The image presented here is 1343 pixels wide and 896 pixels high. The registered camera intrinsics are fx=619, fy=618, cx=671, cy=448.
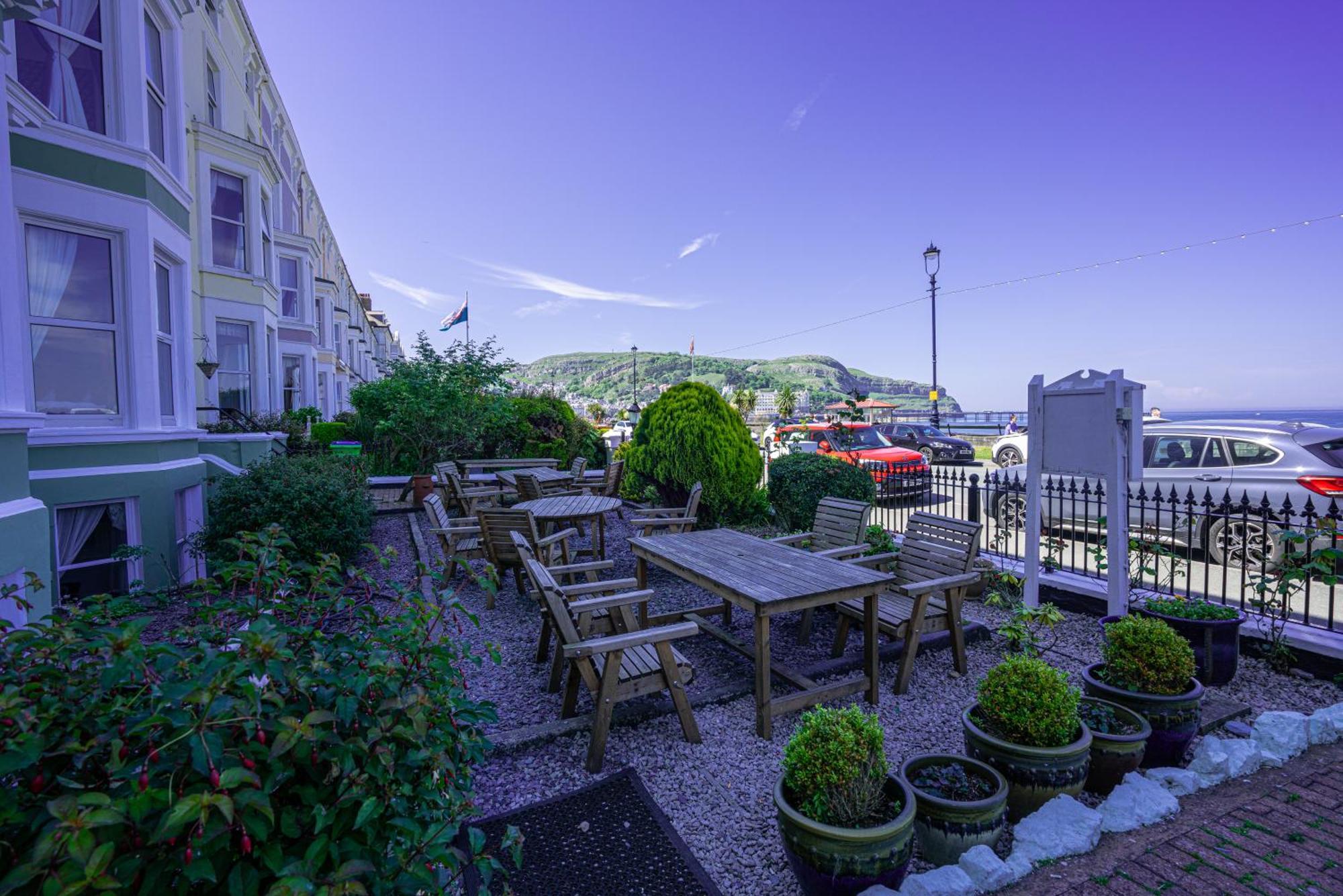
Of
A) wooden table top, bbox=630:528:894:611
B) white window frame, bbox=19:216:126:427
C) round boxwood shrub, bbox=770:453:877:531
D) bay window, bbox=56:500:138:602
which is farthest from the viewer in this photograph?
round boxwood shrub, bbox=770:453:877:531

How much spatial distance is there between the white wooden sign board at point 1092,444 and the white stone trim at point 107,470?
7.98m

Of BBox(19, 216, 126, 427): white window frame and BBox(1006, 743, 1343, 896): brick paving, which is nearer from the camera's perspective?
BBox(1006, 743, 1343, 896): brick paving

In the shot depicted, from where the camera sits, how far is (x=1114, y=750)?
286 cm

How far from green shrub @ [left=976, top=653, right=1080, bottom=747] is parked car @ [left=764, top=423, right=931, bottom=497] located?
486 centimetres

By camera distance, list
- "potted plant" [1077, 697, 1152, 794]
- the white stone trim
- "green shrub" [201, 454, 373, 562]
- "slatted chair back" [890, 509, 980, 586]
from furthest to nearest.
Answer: "green shrub" [201, 454, 373, 562] → the white stone trim → "slatted chair back" [890, 509, 980, 586] → "potted plant" [1077, 697, 1152, 794]

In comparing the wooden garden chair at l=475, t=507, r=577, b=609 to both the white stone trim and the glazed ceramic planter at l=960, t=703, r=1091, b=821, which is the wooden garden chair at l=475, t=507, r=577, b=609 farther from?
the glazed ceramic planter at l=960, t=703, r=1091, b=821

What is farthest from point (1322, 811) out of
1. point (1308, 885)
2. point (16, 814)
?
point (16, 814)

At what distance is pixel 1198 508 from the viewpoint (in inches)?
275

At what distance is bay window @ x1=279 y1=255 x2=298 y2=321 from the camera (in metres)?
19.3

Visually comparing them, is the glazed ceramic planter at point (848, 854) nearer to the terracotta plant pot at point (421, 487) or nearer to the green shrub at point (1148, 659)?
the green shrub at point (1148, 659)

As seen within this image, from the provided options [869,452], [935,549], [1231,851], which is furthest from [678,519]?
[869,452]

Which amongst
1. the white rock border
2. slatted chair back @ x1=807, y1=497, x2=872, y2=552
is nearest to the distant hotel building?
the white rock border

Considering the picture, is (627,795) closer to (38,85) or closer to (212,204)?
(38,85)

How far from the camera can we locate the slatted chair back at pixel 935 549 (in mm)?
4340
